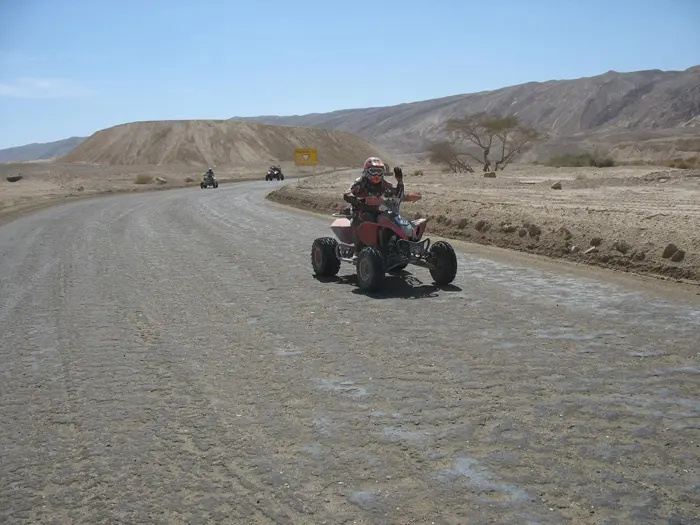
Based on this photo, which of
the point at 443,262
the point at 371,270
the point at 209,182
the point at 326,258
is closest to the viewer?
the point at 371,270

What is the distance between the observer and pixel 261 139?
473 ft

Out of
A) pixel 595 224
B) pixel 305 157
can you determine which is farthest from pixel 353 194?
pixel 305 157

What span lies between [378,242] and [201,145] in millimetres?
131036

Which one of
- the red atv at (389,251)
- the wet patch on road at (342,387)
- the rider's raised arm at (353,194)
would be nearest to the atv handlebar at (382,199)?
the red atv at (389,251)

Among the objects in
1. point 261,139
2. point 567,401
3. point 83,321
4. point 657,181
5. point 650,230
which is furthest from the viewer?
point 261,139

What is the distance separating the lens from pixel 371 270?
9.58 m

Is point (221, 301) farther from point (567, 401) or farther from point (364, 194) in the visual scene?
point (567, 401)

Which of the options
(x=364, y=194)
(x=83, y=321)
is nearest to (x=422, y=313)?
(x=364, y=194)

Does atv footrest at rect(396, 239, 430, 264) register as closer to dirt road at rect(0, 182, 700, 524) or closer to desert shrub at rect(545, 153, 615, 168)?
dirt road at rect(0, 182, 700, 524)

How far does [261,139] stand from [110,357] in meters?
141

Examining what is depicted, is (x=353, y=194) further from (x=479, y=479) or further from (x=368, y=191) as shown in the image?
(x=479, y=479)

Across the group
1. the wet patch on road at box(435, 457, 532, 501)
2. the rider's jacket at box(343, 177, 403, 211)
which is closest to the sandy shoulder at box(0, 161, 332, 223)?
the rider's jacket at box(343, 177, 403, 211)

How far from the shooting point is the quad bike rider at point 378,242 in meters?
9.80

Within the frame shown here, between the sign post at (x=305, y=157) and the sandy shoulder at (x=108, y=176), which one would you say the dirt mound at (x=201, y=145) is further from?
the sign post at (x=305, y=157)
